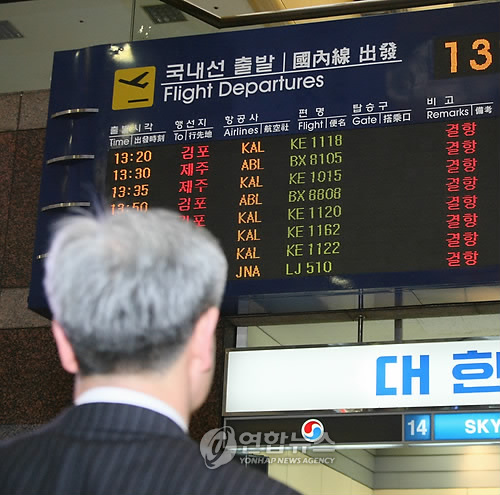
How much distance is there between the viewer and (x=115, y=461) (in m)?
1.12

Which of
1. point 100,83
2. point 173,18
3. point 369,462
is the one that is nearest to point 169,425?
point 100,83

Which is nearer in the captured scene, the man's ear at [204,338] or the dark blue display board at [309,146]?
the man's ear at [204,338]

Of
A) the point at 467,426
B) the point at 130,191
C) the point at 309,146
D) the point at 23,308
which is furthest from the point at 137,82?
the point at 467,426

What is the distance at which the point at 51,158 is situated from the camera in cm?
550

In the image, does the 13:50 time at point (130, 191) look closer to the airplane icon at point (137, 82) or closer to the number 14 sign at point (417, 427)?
the airplane icon at point (137, 82)

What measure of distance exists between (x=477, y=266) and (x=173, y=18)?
2.54m

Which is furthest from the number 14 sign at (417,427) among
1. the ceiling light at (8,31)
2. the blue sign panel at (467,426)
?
the ceiling light at (8,31)

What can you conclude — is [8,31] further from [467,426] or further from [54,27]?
[467,426]

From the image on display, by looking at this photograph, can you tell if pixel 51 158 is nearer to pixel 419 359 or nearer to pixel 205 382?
pixel 419 359

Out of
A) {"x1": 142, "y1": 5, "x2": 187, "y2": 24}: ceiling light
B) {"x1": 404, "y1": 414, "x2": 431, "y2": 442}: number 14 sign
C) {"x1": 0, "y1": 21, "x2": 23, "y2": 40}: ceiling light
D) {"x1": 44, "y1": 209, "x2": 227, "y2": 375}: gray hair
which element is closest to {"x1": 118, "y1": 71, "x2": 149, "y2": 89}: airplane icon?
{"x1": 142, "y1": 5, "x2": 187, "y2": 24}: ceiling light

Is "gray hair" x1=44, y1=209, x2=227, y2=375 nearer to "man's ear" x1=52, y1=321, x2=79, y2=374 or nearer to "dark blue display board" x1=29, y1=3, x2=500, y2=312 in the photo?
"man's ear" x1=52, y1=321, x2=79, y2=374

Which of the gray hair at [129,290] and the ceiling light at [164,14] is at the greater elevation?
the ceiling light at [164,14]

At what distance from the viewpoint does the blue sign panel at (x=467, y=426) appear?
505 centimetres

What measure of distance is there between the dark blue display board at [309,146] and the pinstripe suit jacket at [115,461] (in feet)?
11.6
